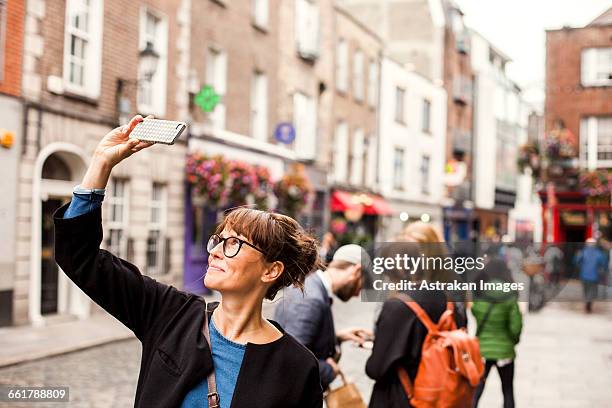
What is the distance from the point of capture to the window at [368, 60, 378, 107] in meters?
32.5

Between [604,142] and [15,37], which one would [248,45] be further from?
[604,142]

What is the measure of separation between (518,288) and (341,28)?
83.6ft

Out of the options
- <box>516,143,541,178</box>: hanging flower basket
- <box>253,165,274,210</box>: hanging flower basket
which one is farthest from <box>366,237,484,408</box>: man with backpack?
<box>516,143,541,178</box>: hanging flower basket

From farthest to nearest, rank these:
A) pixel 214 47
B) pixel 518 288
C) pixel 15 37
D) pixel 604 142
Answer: pixel 604 142 < pixel 214 47 < pixel 15 37 < pixel 518 288

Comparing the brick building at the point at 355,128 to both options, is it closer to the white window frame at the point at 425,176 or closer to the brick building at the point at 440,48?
the brick building at the point at 440,48

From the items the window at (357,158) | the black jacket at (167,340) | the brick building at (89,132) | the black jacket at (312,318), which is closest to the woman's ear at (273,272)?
the black jacket at (167,340)

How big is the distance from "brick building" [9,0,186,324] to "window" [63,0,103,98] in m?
0.02

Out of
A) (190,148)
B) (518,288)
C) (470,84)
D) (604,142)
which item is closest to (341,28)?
(604,142)

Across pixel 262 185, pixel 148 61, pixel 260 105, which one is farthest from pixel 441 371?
pixel 260 105

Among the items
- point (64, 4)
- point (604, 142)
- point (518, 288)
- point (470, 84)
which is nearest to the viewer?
point (518, 288)

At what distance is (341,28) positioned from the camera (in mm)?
29688

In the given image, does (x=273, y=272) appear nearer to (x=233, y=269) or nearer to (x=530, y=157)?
(x=233, y=269)

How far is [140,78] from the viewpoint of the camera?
1536 centimetres

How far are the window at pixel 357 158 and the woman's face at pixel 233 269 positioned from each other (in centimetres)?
2820
